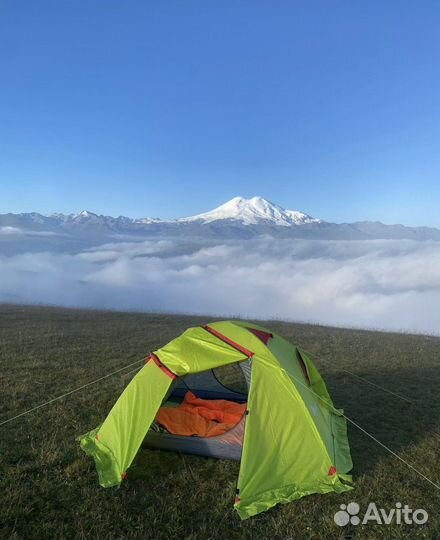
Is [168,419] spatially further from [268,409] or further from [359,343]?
[359,343]

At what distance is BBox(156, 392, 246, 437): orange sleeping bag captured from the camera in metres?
8.98

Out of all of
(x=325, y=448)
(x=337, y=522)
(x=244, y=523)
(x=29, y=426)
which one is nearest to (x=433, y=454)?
(x=325, y=448)

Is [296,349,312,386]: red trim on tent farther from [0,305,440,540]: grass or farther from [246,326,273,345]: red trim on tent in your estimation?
[0,305,440,540]: grass

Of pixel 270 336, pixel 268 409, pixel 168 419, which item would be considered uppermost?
pixel 270 336

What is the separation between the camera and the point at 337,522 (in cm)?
629

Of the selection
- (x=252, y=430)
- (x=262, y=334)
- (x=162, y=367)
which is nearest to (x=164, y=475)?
(x=252, y=430)

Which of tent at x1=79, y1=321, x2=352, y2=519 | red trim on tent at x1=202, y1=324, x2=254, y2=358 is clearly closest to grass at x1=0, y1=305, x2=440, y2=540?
tent at x1=79, y1=321, x2=352, y2=519

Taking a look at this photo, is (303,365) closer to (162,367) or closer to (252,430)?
(252,430)

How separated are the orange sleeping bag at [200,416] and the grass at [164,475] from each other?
80cm

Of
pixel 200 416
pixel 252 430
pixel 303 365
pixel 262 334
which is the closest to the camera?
pixel 252 430

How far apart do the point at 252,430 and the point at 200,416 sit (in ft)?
8.49

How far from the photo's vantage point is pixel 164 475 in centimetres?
749

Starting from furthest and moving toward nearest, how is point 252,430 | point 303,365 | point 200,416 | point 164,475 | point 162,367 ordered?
point 303,365, point 200,416, point 162,367, point 164,475, point 252,430

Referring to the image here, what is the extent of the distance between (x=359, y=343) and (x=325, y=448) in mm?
A: 15267
